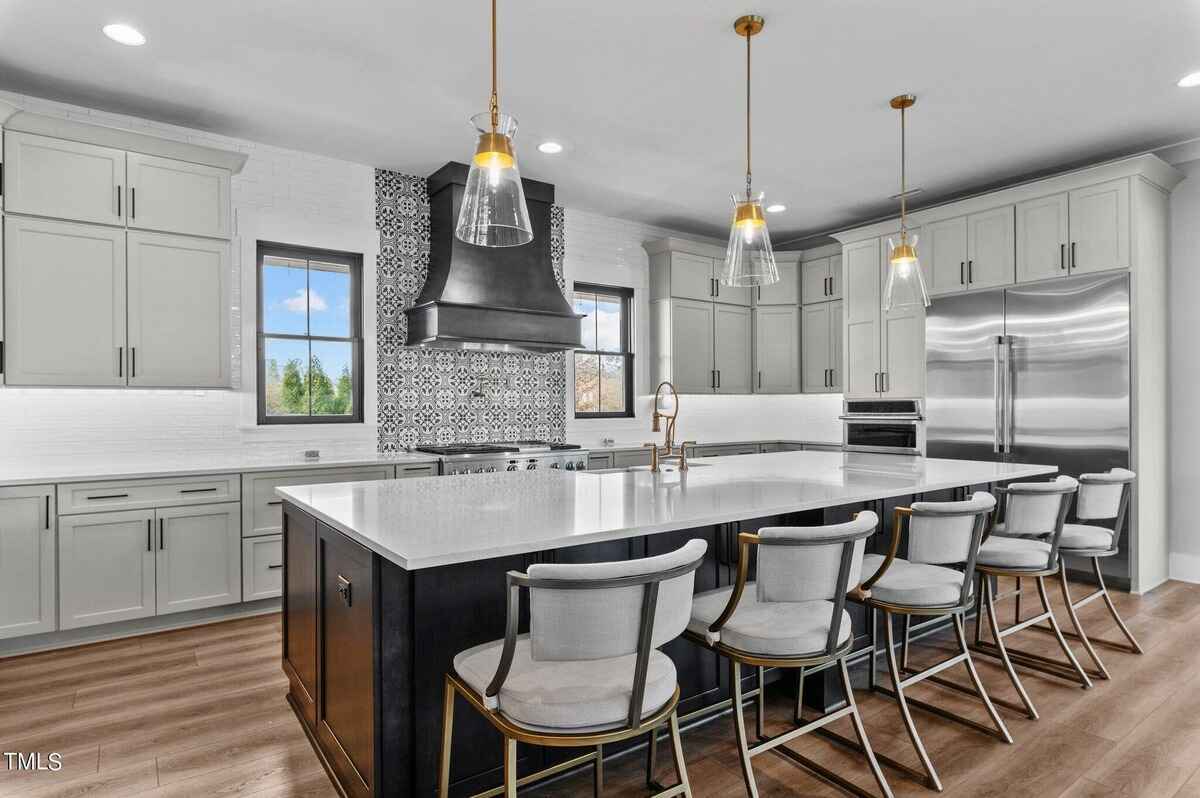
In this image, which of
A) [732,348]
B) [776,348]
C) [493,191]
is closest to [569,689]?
[493,191]

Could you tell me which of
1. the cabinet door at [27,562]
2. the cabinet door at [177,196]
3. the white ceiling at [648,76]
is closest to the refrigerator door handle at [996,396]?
the white ceiling at [648,76]

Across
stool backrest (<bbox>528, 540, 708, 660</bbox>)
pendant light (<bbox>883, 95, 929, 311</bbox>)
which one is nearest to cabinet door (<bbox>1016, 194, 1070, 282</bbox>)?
pendant light (<bbox>883, 95, 929, 311</bbox>)

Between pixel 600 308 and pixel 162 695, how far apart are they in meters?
4.33

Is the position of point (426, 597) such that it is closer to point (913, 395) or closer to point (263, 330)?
point (263, 330)

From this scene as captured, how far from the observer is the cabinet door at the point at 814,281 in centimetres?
659

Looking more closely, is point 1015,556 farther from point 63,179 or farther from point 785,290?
point 63,179

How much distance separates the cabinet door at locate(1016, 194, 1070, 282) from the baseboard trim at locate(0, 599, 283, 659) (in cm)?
524

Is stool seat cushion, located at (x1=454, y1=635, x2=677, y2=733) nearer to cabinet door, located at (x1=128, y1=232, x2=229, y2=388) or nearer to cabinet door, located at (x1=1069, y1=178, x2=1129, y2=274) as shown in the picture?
cabinet door, located at (x1=128, y1=232, x2=229, y2=388)

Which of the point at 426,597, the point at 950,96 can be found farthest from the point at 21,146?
the point at 950,96

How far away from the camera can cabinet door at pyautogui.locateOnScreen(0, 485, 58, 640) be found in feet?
10.8

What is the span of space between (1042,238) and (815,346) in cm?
226

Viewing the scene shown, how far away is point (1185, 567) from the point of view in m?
4.62

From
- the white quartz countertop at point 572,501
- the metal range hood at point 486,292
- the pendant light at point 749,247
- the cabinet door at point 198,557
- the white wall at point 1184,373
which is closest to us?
the white quartz countertop at point 572,501

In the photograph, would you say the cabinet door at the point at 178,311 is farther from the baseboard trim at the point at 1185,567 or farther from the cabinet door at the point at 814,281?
the baseboard trim at the point at 1185,567
